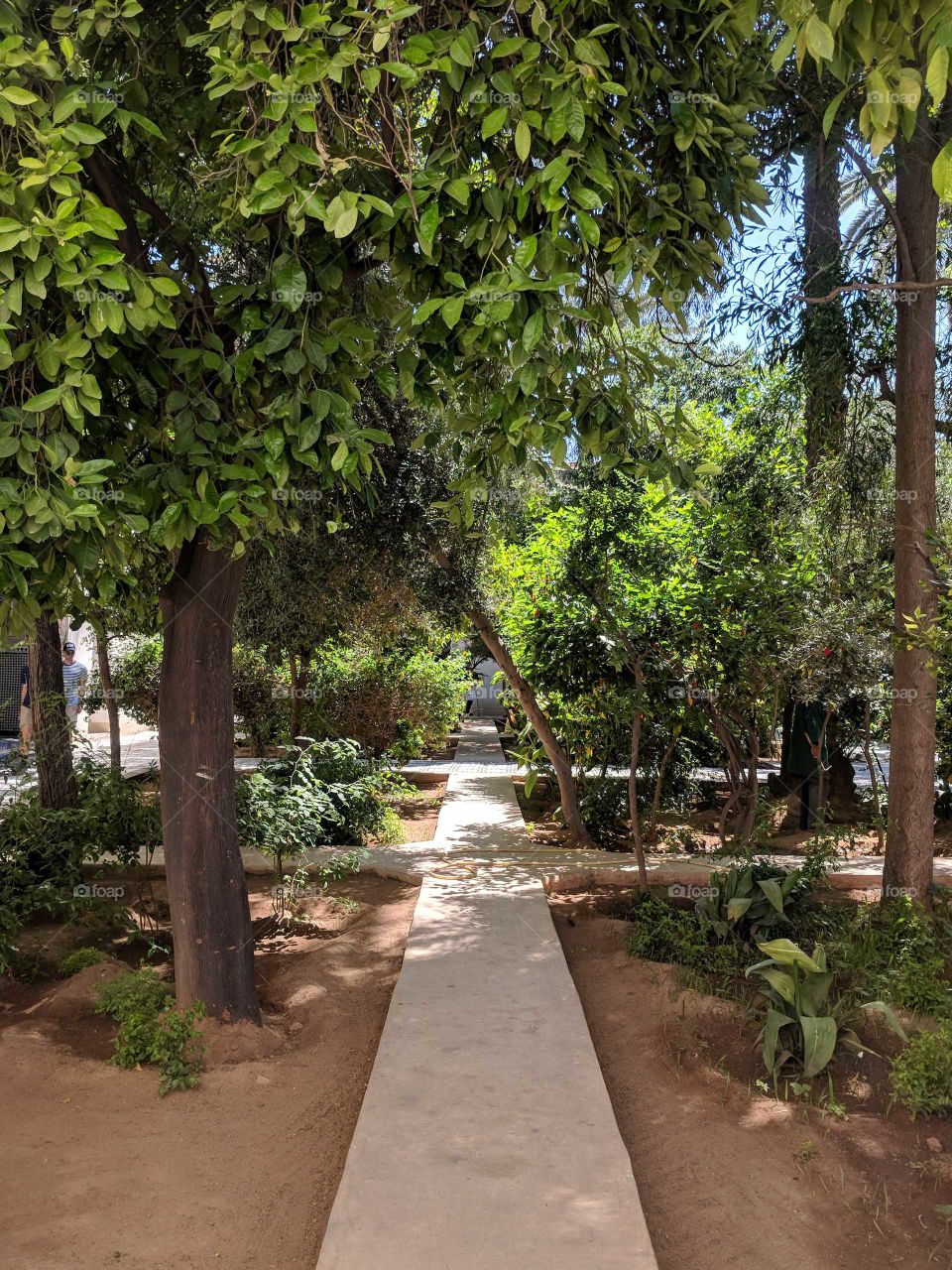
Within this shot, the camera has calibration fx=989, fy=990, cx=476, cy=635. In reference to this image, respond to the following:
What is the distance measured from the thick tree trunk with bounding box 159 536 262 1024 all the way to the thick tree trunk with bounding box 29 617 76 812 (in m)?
1.93

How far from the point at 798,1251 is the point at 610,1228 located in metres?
0.66

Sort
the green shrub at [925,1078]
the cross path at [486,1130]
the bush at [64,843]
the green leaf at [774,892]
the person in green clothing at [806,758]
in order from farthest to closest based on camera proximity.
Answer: the person in green clothing at [806,758]
the bush at [64,843]
the green leaf at [774,892]
the green shrub at [925,1078]
the cross path at [486,1130]

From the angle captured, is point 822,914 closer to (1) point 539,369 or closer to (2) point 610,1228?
(2) point 610,1228

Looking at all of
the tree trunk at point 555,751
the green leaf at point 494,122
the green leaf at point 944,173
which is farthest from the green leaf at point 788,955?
the tree trunk at point 555,751

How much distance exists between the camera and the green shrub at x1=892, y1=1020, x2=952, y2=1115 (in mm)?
4105

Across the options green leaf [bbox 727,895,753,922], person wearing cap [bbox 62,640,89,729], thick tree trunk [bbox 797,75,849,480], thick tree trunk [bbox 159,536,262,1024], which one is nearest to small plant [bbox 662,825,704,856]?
green leaf [bbox 727,895,753,922]

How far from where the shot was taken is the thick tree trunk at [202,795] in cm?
467

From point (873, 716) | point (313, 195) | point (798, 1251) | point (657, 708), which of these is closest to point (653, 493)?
point (657, 708)

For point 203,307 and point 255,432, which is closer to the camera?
point 255,432

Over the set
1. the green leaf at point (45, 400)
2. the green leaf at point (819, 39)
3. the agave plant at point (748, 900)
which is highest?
the green leaf at point (819, 39)

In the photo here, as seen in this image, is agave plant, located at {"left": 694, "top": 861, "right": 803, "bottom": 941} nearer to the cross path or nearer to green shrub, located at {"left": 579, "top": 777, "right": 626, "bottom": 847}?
the cross path

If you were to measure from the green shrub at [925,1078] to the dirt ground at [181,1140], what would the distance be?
7.52ft

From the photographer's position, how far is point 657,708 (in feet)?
26.1

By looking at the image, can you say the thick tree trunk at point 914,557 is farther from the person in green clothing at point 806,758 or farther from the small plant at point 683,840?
the person in green clothing at point 806,758
